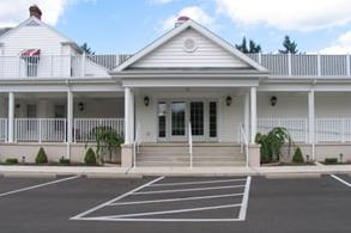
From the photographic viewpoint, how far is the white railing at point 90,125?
81.4 feet

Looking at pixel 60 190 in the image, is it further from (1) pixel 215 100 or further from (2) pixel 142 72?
(1) pixel 215 100

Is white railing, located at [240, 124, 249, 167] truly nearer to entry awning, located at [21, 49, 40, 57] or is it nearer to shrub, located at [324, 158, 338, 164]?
shrub, located at [324, 158, 338, 164]

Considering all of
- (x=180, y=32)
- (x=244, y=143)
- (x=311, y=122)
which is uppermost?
(x=180, y=32)

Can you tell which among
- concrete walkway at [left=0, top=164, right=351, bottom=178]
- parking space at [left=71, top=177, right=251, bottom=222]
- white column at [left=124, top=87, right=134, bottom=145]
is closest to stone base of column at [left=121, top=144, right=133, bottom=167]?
white column at [left=124, top=87, right=134, bottom=145]

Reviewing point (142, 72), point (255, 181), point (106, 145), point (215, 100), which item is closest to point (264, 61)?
point (215, 100)

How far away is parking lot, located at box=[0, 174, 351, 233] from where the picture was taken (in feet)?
31.1

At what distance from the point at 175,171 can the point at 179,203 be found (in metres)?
7.65

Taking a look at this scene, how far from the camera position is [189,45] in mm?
23906

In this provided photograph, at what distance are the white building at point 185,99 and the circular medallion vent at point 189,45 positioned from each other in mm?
42

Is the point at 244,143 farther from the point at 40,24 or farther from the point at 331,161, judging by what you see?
the point at 40,24

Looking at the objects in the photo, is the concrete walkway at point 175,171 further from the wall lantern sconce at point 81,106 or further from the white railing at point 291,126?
the wall lantern sconce at point 81,106

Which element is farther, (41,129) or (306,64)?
(306,64)

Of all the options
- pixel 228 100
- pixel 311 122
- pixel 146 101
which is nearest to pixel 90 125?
pixel 146 101

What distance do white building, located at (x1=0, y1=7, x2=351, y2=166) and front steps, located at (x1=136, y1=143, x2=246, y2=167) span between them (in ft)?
0.14
